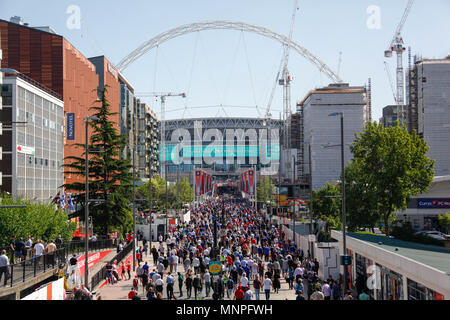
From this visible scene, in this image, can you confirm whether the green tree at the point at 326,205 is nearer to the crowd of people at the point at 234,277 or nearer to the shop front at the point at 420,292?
the crowd of people at the point at 234,277

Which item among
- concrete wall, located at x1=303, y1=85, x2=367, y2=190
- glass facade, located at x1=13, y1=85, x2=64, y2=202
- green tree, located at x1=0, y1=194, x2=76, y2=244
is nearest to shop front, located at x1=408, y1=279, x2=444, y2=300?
green tree, located at x1=0, y1=194, x2=76, y2=244

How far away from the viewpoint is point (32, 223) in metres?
30.2

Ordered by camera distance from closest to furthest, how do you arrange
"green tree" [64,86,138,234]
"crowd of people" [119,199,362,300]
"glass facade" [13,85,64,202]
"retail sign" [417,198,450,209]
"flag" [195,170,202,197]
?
"crowd of people" [119,199,362,300], "green tree" [64,86,138,234], "glass facade" [13,85,64,202], "retail sign" [417,198,450,209], "flag" [195,170,202,197]

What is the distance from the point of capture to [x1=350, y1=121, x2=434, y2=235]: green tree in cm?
3378

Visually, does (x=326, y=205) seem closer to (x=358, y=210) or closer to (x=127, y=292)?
(x=358, y=210)

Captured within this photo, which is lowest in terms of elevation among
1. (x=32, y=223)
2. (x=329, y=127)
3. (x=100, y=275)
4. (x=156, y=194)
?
(x=100, y=275)

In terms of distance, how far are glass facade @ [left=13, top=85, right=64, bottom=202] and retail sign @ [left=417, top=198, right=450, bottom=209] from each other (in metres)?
39.2

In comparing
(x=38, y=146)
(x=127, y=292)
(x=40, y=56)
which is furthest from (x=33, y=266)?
(x=40, y=56)

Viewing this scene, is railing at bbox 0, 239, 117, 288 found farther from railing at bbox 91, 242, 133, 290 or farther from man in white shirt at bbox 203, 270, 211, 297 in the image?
man in white shirt at bbox 203, 270, 211, 297

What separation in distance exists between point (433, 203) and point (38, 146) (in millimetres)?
43705

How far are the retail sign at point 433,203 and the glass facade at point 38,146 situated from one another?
39161 millimetres
